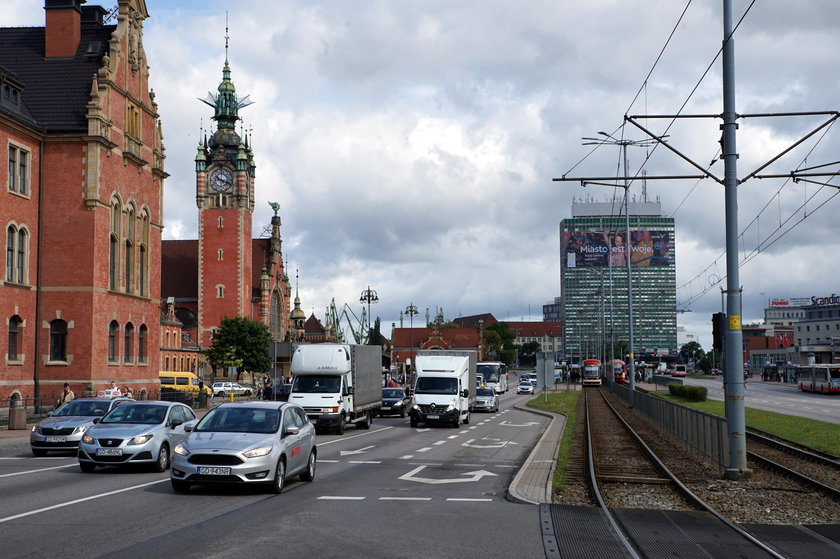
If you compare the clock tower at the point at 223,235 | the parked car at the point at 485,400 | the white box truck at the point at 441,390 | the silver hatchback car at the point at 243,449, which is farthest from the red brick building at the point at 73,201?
the clock tower at the point at 223,235

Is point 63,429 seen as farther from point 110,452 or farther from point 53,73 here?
point 53,73

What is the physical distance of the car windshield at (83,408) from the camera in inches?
905

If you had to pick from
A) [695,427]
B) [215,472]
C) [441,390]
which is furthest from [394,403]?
[215,472]

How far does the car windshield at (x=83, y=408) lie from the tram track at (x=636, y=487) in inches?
482

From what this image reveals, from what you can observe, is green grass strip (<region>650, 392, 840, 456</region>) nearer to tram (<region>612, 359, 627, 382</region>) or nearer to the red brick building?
the red brick building

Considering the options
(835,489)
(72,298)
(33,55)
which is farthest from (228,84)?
(835,489)

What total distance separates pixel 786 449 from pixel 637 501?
13008 millimetres

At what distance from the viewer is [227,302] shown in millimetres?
101812

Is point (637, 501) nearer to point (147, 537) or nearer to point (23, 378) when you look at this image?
point (147, 537)

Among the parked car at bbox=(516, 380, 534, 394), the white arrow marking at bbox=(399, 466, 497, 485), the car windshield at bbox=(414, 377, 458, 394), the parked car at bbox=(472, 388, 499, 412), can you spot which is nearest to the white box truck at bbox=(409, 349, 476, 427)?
the car windshield at bbox=(414, 377, 458, 394)

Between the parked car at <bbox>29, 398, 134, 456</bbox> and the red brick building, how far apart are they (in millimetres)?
20179

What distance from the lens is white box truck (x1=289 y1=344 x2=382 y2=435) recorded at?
31031mm

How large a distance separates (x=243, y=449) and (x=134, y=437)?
177 inches

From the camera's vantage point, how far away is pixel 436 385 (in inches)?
Answer: 1463
